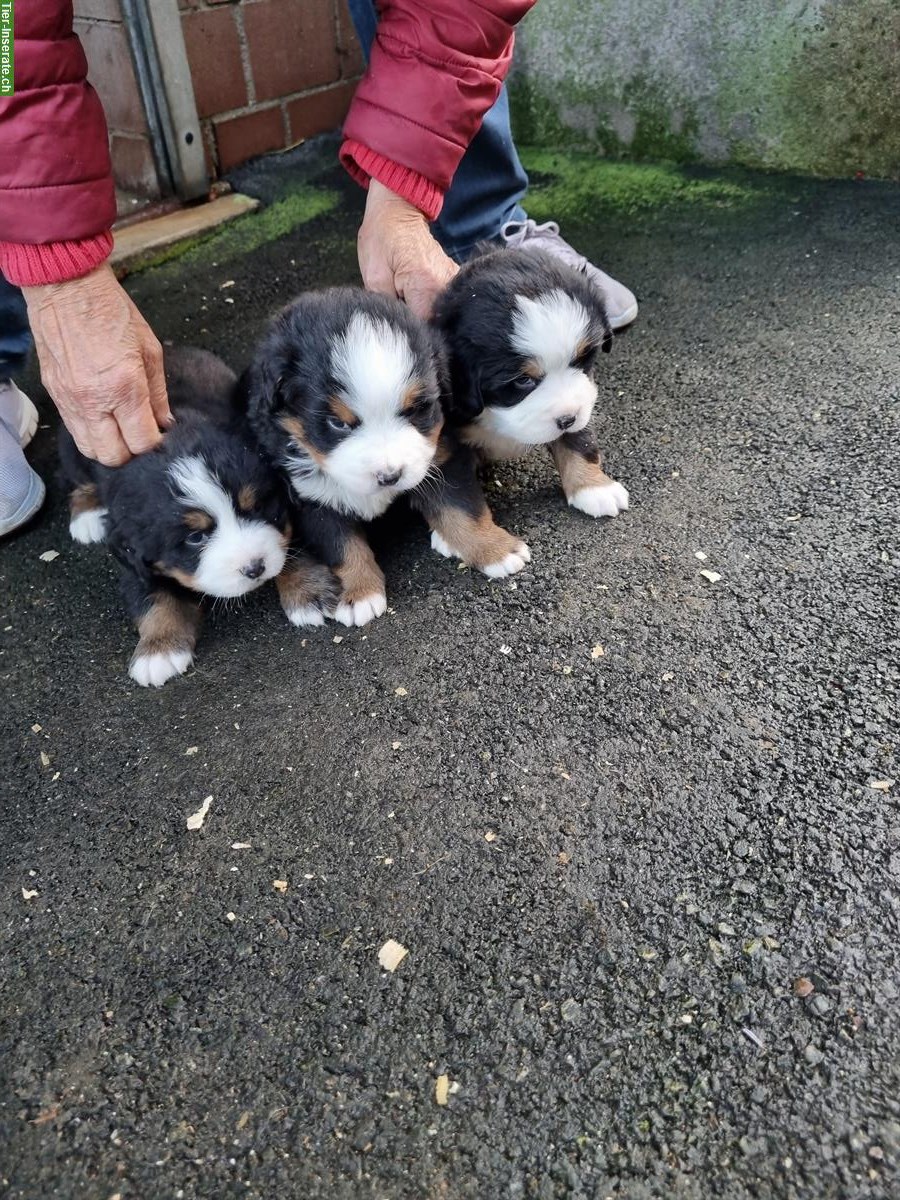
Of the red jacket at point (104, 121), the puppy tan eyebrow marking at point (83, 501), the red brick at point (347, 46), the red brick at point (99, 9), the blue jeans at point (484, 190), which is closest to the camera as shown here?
the red jacket at point (104, 121)

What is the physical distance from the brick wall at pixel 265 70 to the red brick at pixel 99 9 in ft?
0.94

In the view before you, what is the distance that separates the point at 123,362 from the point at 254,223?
2.50 meters

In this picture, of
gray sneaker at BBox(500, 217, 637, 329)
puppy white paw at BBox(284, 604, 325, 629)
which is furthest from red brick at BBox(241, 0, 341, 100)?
puppy white paw at BBox(284, 604, 325, 629)

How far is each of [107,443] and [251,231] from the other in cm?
246

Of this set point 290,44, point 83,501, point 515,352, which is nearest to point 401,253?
point 515,352

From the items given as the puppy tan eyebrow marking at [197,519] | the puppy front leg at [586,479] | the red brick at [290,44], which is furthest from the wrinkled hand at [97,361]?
the red brick at [290,44]

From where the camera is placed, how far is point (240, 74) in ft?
14.4

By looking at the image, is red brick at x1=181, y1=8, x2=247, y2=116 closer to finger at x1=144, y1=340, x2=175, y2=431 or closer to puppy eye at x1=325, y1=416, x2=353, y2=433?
finger at x1=144, y1=340, x2=175, y2=431

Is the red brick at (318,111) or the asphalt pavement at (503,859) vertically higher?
the red brick at (318,111)

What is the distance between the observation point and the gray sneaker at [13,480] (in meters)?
2.71

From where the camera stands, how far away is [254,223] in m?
4.32

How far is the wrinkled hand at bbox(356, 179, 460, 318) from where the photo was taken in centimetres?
245

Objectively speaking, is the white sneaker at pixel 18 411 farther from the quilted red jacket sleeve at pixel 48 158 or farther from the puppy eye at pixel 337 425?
the puppy eye at pixel 337 425

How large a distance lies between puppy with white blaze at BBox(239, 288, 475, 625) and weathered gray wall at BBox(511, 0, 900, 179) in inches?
111
